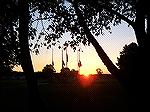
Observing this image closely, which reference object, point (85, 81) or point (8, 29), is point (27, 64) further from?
point (85, 81)

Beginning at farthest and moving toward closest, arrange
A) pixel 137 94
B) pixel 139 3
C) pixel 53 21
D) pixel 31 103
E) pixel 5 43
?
1. pixel 5 43
2. pixel 31 103
3. pixel 53 21
4. pixel 139 3
5. pixel 137 94

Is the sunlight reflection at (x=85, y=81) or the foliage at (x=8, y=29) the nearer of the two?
the foliage at (x=8, y=29)

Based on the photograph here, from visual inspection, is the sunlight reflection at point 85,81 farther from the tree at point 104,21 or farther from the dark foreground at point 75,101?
the tree at point 104,21

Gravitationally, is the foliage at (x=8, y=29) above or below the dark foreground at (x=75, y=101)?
above

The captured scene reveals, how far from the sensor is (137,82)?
643 inches

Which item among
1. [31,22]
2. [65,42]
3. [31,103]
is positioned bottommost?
[31,103]

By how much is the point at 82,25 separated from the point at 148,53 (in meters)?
4.13

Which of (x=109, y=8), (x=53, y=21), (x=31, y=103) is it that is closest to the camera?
(x=109, y=8)

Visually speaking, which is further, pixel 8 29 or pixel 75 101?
pixel 75 101

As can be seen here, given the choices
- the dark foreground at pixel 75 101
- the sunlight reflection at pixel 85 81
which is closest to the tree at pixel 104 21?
the dark foreground at pixel 75 101

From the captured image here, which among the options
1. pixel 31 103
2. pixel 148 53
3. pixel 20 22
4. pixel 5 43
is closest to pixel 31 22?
pixel 20 22

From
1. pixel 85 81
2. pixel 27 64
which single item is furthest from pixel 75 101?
pixel 85 81

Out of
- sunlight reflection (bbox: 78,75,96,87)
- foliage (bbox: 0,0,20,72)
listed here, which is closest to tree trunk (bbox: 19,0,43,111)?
foliage (bbox: 0,0,20,72)

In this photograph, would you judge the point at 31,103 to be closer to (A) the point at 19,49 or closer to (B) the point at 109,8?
(A) the point at 19,49
